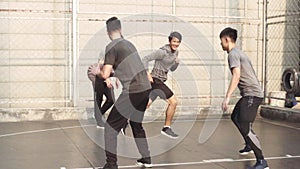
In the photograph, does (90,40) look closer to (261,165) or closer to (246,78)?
(246,78)

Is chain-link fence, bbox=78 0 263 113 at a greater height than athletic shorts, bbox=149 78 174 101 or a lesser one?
greater

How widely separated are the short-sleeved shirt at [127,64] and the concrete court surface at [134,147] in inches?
44.4

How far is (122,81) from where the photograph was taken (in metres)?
5.85

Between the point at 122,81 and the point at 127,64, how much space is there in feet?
0.76

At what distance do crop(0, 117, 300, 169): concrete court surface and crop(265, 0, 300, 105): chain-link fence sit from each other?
2480 millimetres

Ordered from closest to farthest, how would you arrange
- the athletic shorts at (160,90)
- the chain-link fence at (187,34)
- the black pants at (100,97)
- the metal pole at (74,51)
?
the athletic shorts at (160,90)
the black pants at (100,97)
the metal pole at (74,51)
the chain-link fence at (187,34)

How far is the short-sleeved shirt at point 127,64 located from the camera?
5677mm

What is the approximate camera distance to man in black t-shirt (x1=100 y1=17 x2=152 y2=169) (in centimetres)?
569

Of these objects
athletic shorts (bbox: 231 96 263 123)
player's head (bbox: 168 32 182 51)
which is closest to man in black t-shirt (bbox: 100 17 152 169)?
athletic shorts (bbox: 231 96 263 123)

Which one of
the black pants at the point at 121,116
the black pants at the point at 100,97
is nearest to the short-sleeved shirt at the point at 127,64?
the black pants at the point at 121,116

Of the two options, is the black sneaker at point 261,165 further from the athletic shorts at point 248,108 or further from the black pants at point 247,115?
the athletic shorts at point 248,108

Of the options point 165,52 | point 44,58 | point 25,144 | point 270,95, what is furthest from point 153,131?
point 270,95

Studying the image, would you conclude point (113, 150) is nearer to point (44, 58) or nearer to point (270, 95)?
point (44, 58)

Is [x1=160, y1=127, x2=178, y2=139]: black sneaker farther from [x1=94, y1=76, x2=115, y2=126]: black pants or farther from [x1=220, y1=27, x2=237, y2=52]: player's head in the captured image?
[x1=220, y1=27, x2=237, y2=52]: player's head
